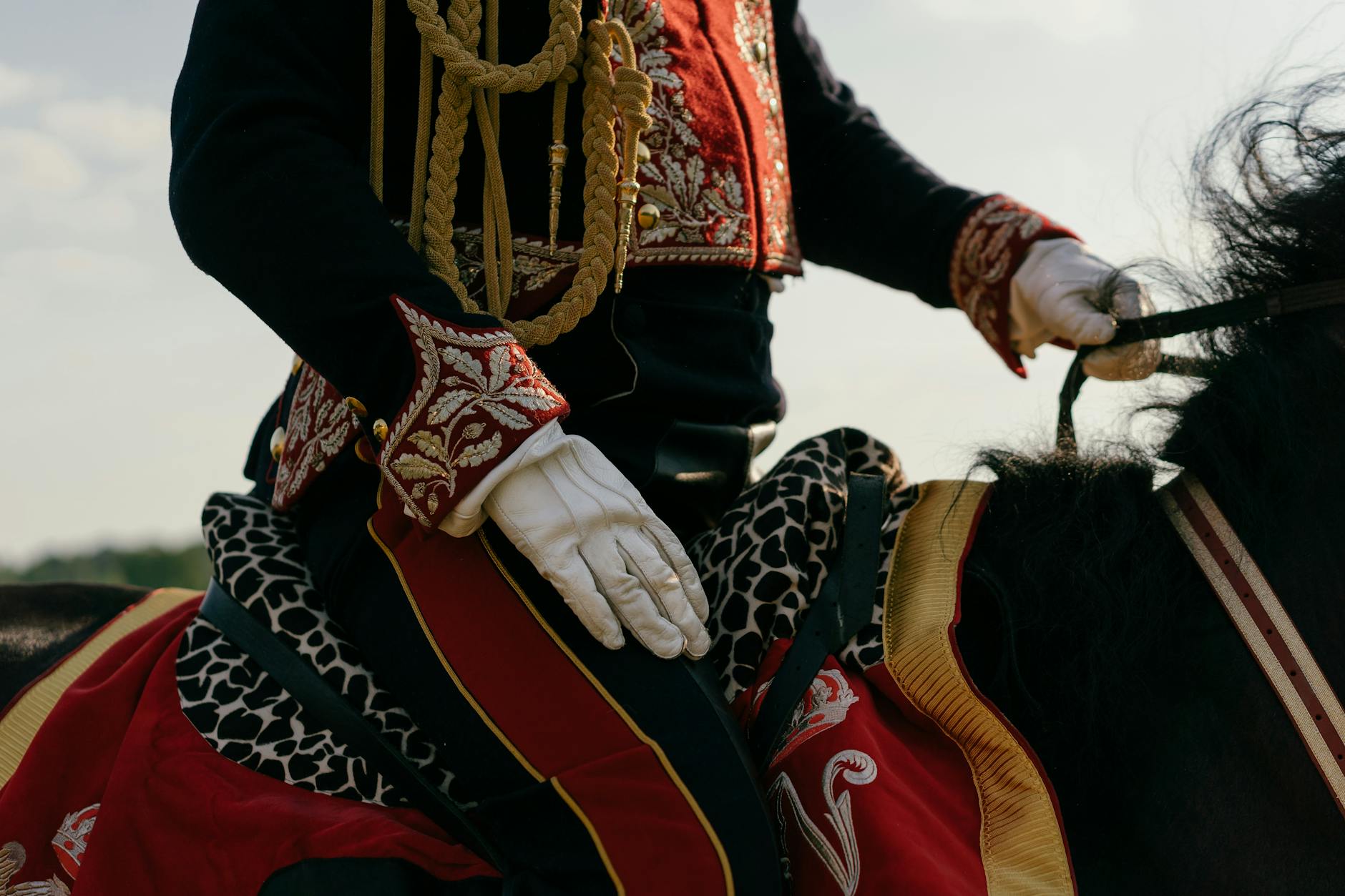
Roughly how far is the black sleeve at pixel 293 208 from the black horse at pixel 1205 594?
79 centimetres

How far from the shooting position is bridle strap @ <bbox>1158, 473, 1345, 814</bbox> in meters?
1.32

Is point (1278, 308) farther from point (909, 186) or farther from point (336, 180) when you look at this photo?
point (336, 180)

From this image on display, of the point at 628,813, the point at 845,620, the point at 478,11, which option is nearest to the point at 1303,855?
the point at 845,620

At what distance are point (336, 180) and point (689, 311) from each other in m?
0.51

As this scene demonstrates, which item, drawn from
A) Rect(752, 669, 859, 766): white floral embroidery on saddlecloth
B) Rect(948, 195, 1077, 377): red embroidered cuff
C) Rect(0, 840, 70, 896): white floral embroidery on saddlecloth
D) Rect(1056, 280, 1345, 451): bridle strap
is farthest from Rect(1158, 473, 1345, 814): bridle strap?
Rect(0, 840, 70, 896): white floral embroidery on saddlecloth

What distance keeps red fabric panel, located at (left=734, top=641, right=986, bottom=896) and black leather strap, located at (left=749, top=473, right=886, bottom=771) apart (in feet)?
0.06

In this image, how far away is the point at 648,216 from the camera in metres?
1.65

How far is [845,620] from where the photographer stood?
1.52 meters

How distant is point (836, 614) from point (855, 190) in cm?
101

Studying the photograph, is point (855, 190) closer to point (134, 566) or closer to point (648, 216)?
point (648, 216)

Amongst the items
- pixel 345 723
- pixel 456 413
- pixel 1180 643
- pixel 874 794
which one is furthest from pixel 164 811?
pixel 1180 643

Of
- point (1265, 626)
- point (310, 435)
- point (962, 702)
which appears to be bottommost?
point (962, 702)

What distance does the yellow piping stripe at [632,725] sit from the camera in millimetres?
1281

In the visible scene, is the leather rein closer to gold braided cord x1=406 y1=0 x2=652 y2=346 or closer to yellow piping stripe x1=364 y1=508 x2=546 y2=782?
gold braided cord x1=406 y1=0 x2=652 y2=346
